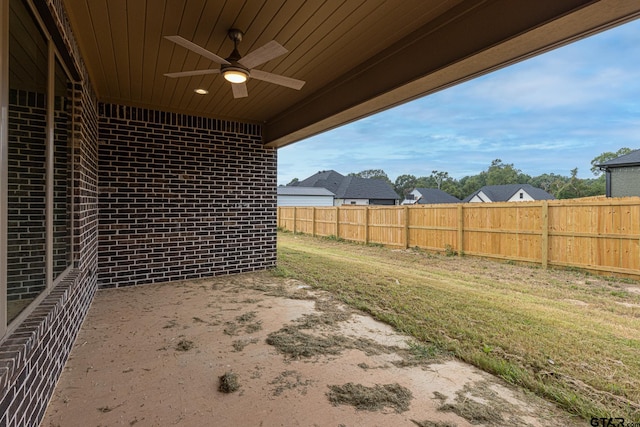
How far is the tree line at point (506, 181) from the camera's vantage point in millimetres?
24750

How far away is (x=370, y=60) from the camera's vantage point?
10.0 ft

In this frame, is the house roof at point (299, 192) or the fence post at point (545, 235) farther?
the house roof at point (299, 192)

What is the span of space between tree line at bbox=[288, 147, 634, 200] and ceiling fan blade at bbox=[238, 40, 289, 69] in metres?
27.5

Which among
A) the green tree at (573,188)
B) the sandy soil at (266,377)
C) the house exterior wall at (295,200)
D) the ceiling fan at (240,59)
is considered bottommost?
the sandy soil at (266,377)

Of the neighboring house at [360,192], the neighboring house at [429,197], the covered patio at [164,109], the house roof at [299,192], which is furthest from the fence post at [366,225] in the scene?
the neighboring house at [429,197]

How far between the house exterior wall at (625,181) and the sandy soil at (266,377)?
41.8ft

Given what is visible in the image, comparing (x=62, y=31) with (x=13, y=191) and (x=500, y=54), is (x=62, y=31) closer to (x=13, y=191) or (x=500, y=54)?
(x=13, y=191)

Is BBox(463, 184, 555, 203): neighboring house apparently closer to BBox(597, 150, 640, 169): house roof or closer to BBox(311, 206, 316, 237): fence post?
BBox(597, 150, 640, 169): house roof

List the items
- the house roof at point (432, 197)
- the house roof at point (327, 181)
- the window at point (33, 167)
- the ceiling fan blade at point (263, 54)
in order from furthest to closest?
the house roof at point (432, 197) < the house roof at point (327, 181) < the ceiling fan blade at point (263, 54) < the window at point (33, 167)

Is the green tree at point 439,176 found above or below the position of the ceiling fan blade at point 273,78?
above

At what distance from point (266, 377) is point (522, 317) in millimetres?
2865

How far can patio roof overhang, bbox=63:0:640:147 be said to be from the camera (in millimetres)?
1971

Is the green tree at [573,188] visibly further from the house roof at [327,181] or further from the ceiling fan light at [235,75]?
the ceiling fan light at [235,75]

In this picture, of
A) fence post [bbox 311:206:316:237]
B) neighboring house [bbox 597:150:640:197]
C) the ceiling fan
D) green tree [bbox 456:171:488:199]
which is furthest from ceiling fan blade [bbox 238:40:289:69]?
green tree [bbox 456:171:488:199]
